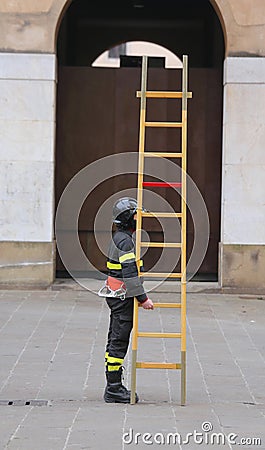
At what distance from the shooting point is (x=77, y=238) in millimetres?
15273

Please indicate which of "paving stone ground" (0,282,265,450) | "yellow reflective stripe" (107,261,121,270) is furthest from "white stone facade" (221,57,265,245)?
"yellow reflective stripe" (107,261,121,270)

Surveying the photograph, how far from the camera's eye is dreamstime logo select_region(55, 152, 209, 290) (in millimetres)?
14945

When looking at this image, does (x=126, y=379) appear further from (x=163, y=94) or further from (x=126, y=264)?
(x=163, y=94)

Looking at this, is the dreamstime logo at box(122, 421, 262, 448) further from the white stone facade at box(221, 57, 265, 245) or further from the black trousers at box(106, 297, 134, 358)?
the white stone facade at box(221, 57, 265, 245)

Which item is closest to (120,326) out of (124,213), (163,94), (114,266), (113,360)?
(113,360)

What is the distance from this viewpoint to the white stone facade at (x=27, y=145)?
13.8 meters

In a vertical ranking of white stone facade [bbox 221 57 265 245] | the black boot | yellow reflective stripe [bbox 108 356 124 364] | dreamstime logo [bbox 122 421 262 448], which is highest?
Answer: white stone facade [bbox 221 57 265 245]

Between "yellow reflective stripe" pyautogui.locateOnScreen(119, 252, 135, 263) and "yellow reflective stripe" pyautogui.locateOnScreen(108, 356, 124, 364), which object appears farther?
"yellow reflective stripe" pyautogui.locateOnScreen(108, 356, 124, 364)

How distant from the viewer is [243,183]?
13820mm

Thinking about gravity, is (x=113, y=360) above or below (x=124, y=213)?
below

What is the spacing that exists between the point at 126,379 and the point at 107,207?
6649 millimetres

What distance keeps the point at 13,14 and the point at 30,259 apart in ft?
11.8

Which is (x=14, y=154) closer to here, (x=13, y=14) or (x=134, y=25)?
(x=13, y=14)

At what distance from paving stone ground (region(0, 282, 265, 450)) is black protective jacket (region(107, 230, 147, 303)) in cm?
96
